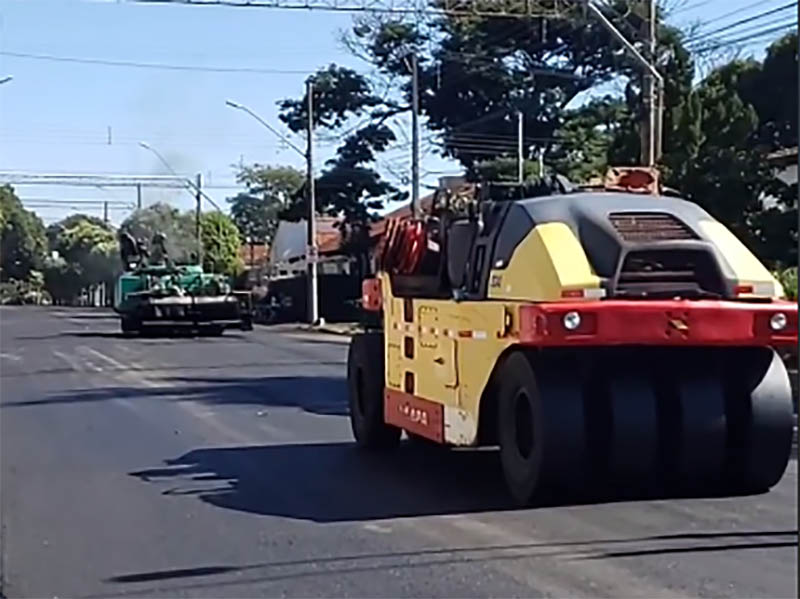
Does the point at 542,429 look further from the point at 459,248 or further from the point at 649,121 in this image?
the point at 649,121

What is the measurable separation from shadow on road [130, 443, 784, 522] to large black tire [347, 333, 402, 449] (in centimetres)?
20

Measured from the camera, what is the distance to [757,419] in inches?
474

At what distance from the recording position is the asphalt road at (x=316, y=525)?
357 inches

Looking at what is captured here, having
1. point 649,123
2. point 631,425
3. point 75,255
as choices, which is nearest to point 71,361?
point 649,123

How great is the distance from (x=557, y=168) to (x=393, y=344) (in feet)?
113

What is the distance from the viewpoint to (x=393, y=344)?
583 inches

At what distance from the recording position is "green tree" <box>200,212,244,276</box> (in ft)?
268

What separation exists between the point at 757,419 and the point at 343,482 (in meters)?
3.39

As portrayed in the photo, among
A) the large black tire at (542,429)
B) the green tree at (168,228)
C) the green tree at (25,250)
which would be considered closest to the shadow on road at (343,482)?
the large black tire at (542,429)

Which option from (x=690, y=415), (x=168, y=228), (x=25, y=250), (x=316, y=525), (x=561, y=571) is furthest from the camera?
(x=168, y=228)

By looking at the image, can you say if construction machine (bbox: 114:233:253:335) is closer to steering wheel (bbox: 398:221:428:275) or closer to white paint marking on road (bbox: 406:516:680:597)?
steering wheel (bbox: 398:221:428:275)

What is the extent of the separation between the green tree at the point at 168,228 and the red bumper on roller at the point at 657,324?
4204 centimetres

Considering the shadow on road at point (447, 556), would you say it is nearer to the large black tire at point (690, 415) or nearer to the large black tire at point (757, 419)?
the large black tire at point (690, 415)

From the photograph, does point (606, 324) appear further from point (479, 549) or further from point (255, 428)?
point (255, 428)
